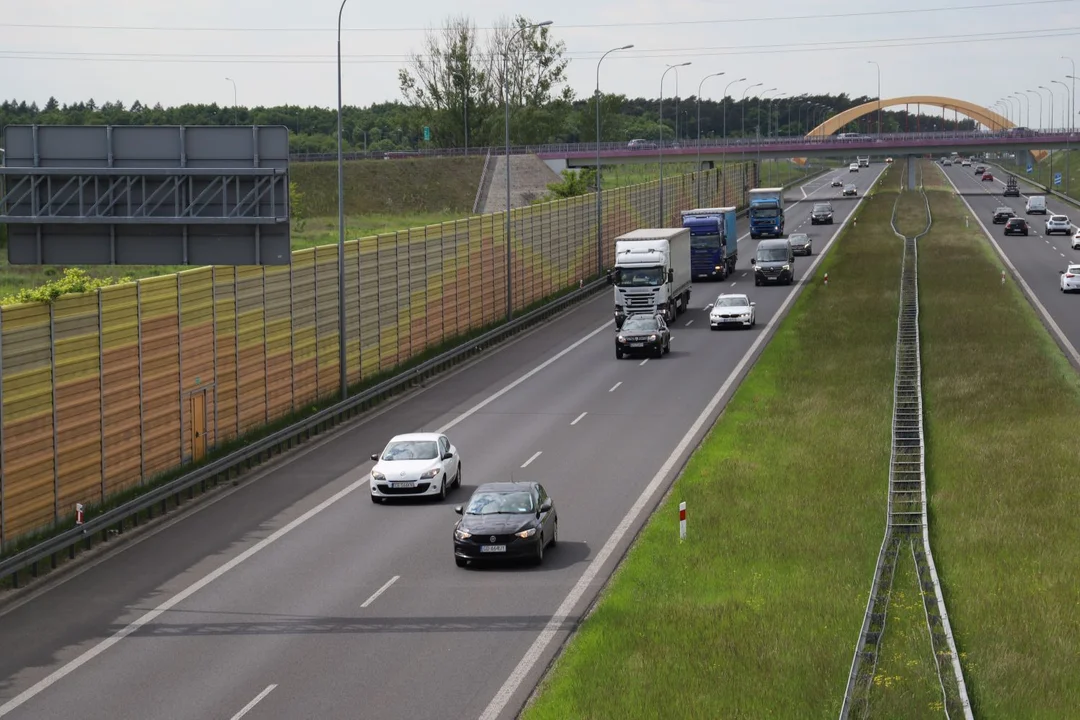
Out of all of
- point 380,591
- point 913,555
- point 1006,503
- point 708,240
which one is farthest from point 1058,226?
point 380,591

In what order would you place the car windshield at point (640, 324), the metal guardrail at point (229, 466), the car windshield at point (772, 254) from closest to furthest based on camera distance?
the metal guardrail at point (229, 466) < the car windshield at point (640, 324) < the car windshield at point (772, 254)

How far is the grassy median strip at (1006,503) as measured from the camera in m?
19.8

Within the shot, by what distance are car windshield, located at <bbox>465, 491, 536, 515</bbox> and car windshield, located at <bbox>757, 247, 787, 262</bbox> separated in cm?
5005

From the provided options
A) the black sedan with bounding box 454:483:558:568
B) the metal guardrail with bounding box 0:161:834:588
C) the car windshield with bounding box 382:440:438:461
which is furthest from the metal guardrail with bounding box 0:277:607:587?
the black sedan with bounding box 454:483:558:568

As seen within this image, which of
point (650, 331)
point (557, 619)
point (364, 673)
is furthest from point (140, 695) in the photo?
point (650, 331)

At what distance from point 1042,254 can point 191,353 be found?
66293 mm

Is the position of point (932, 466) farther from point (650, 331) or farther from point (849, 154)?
point (849, 154)

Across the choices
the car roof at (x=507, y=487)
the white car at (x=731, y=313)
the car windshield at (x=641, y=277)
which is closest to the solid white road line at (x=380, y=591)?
the car roof at (x=507, y=487)

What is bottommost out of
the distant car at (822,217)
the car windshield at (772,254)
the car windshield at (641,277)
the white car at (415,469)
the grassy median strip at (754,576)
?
the grassy median strip at (754,576)

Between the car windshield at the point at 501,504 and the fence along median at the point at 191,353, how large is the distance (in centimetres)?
883

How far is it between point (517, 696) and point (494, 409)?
2365cm

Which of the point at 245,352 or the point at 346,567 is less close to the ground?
the point at 245,352

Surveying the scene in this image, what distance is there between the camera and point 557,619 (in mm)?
22844

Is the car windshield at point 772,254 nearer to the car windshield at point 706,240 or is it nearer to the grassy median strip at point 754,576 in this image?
the car windshield at point 706,240
